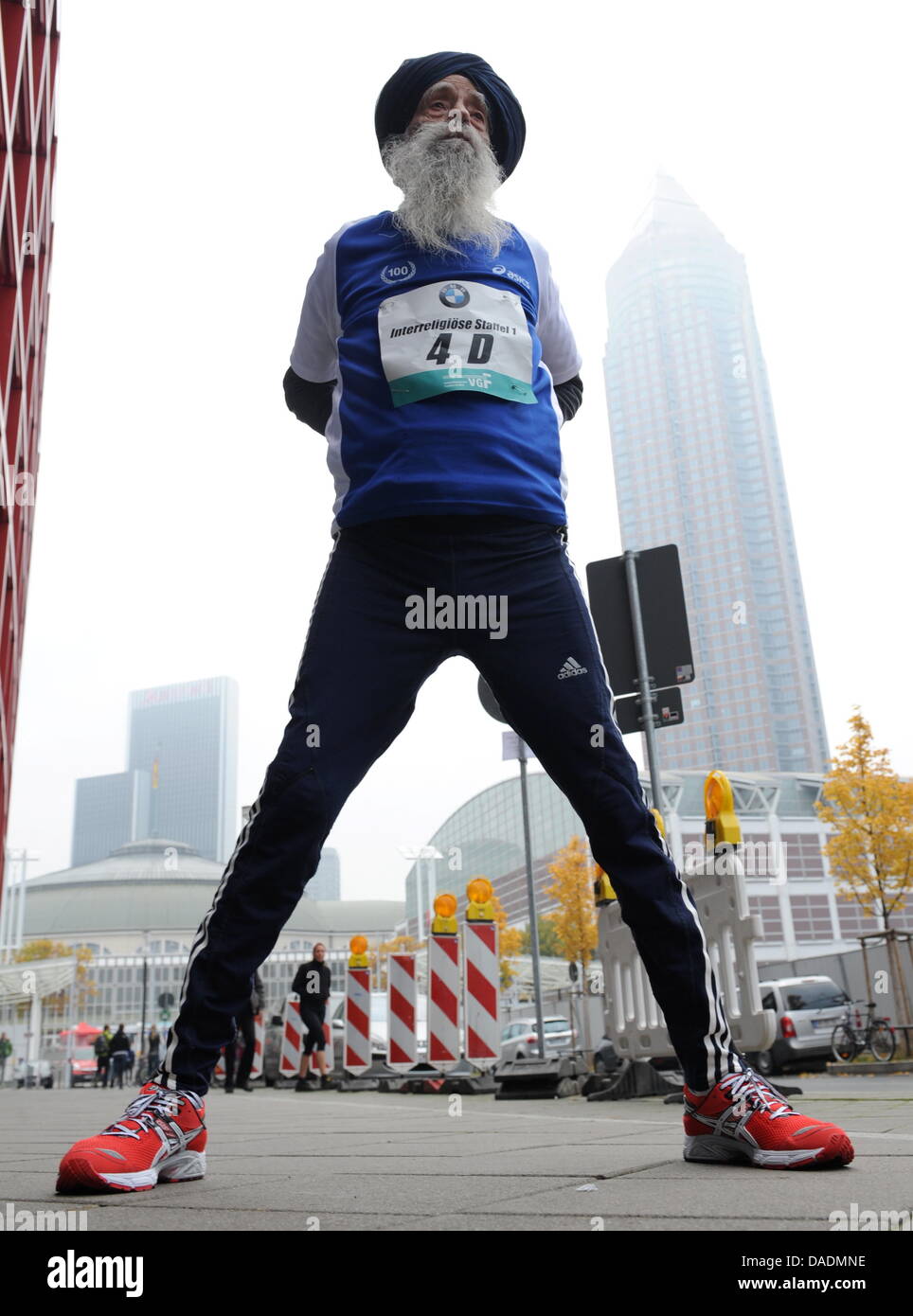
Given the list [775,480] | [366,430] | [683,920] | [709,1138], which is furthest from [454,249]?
[775,480]

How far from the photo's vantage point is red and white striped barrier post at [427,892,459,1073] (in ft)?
33.6

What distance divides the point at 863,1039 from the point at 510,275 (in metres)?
14.6

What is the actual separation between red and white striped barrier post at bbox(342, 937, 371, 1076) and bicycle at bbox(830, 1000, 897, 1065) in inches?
259

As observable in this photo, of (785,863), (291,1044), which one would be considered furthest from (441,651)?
(785,863)

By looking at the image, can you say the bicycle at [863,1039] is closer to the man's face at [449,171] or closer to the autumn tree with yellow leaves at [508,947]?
the man's face at [449,171]

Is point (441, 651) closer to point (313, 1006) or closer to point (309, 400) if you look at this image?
point (309, 400)

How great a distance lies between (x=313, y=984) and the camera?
1233 cm

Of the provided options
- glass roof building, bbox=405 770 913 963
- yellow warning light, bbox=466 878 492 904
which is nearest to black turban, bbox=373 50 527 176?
yellow warning light, bbox=466 878 492 904

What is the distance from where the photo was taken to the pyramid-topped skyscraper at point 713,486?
116m

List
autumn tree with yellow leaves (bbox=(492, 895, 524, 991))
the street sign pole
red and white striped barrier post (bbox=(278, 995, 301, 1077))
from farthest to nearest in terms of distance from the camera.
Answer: autumn tree with yellow leaves (bbox=(492, 895, 524, 991))
red and white striped barrier post (bbox=(278, 995, 301, 1077))
the street sign pole

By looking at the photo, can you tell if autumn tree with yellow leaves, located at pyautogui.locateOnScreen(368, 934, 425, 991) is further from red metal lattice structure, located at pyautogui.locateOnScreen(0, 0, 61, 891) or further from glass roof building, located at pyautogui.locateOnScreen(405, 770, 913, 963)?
red metal lattice structure, located at pyautogui.locateOnScreen(0, 0, 61, 891)

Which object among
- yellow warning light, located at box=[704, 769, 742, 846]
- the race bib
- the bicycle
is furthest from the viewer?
the bicycle

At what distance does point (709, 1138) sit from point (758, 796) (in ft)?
240
